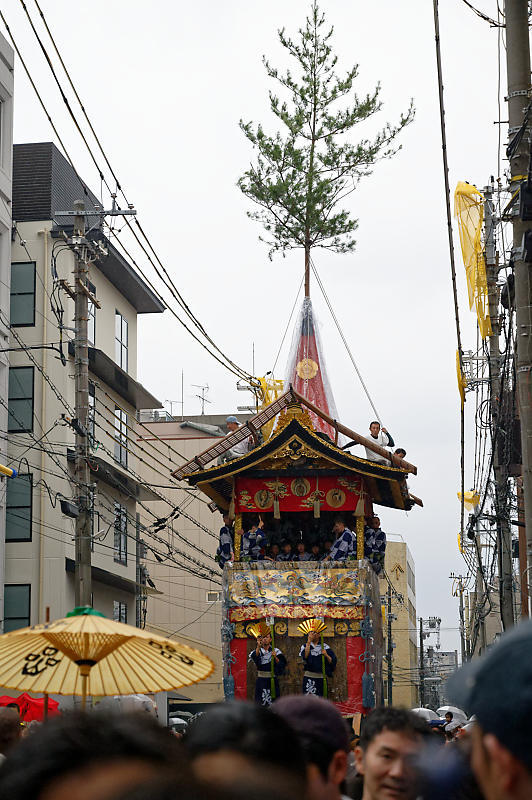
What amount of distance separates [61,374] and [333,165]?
863 centimetres

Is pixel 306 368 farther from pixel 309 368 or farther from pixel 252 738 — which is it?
pixel 252 738

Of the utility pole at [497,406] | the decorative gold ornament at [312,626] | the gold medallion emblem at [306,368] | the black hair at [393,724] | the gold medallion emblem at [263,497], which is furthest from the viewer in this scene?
the gold medallion emblem at [306,368]

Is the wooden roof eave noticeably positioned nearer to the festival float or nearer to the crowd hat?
the festival float

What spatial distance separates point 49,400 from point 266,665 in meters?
12.1

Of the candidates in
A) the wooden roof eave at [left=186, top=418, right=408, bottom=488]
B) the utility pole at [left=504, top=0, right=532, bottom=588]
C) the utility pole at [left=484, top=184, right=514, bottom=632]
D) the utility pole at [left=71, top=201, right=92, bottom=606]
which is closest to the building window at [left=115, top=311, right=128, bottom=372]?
the utility pole at [left=484, top=184, right=514, bottom=632]

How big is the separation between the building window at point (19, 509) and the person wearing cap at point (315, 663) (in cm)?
1142

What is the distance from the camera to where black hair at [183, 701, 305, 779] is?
2070 millimetres

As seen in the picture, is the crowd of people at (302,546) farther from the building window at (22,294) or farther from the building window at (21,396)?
the building window at (22,294)

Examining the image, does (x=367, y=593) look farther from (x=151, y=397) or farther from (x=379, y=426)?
(x=151, y=397)

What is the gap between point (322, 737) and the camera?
293 centimetres

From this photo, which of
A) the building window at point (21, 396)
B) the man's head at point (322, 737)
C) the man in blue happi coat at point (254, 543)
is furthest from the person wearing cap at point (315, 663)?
the man's head at point (322, 737)

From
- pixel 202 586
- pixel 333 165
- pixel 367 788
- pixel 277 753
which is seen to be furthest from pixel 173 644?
pixel 202 586

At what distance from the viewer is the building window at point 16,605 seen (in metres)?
25.7

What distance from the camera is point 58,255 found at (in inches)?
1094
